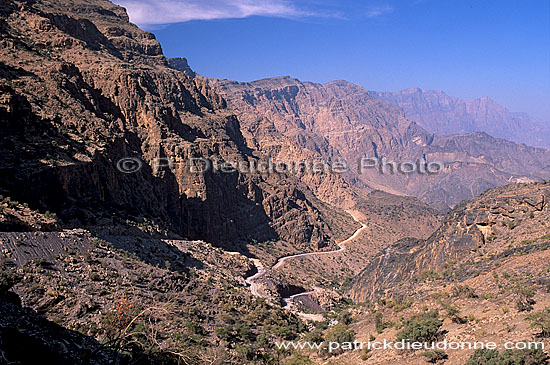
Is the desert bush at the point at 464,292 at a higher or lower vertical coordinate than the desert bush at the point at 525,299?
lower

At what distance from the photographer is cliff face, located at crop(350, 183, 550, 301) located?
3008 centimetres

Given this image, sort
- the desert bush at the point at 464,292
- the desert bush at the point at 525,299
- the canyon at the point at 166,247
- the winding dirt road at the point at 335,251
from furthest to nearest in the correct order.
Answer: the winding dirt road at the point at 335,251 → the desert bush at the point at 464,292 → the canyon at the point at 166,247 → the desert bush at the point at 525,299

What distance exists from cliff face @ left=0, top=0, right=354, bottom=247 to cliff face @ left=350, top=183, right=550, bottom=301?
26973 mm

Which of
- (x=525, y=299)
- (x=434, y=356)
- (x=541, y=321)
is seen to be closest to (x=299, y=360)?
(x=434, y=356)

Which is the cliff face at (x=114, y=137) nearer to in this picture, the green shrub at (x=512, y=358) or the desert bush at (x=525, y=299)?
the green shrub at (x=512, y=358)

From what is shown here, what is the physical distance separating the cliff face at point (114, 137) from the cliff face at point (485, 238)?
26973mm

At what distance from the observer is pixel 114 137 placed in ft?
158

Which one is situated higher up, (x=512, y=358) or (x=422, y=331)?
(x=512, y=358)

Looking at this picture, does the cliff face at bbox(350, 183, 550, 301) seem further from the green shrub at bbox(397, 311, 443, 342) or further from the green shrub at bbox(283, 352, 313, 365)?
the green shrub at bbox(283, 352, 313, 365)

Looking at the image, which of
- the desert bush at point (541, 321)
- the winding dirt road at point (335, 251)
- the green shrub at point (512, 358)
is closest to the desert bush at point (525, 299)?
the desert bush at point (541, 321)

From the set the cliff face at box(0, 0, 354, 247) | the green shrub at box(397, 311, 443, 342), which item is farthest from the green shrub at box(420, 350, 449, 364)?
the cliff face at box(0, 0, 354, 247)

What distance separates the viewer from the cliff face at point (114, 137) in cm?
3691

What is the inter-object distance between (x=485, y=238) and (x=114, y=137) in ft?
121

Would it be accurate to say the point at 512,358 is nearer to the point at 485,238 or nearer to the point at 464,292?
the point at 464,292
